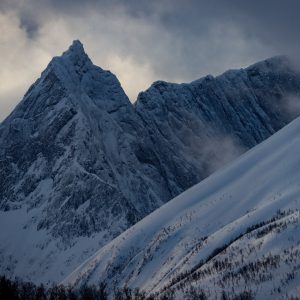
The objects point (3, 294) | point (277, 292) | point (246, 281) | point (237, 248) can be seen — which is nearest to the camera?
point (277, 292)

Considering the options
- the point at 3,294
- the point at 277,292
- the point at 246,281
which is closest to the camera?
the point at 277,292

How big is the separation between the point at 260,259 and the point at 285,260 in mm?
12219

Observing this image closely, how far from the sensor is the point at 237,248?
7574 inches

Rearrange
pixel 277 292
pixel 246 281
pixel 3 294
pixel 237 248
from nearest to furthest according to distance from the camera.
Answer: pixel 277 292
pixel 246 281
pixel 3 294
pixel 237 248

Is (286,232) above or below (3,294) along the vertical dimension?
below

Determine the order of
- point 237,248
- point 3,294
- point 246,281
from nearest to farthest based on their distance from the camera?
point 246,281 → point 3,294 → point 237,248

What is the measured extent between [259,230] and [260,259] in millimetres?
28930

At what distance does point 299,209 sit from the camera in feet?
653

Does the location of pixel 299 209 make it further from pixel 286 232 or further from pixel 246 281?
pixel 246 281

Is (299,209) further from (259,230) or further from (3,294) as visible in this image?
(3,294)

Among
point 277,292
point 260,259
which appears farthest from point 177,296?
point 277,292

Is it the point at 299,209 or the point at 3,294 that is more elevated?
the point at 3,294

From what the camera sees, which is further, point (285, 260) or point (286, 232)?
point (286, 232)

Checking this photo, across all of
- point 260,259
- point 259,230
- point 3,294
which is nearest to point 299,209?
point 259,230
